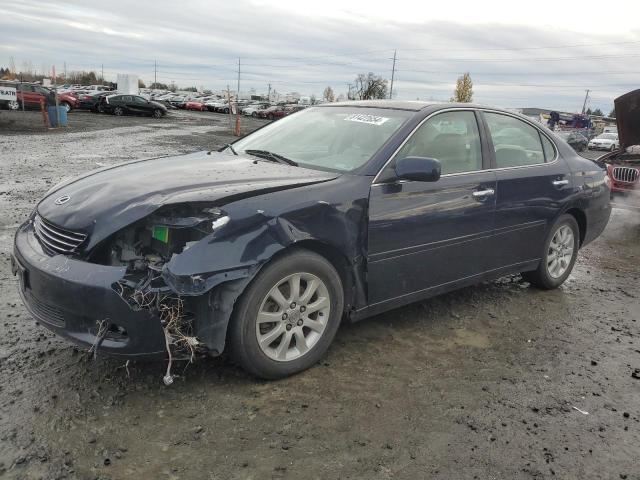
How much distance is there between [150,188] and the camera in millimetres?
3174

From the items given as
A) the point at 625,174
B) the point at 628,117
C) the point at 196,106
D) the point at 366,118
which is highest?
the point at 628,117

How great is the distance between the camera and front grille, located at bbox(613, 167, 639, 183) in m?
9.84

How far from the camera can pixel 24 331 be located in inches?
148

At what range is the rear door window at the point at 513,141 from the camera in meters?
4.55

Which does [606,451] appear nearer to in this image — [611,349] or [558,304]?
[611,349]

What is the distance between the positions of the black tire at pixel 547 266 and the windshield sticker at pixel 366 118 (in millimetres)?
2001

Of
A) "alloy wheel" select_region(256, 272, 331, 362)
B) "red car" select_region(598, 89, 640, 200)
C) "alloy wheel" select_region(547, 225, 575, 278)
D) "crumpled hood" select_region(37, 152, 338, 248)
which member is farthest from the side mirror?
"red car" select_region(598, 89, 640, 200)

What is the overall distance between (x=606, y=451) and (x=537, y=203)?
95.7 inches

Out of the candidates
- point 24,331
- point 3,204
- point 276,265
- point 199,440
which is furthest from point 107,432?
point 3,204

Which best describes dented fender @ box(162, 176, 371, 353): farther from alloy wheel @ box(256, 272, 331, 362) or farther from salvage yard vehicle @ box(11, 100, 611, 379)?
alloy wheel @ box(256, 272, 331, 362)

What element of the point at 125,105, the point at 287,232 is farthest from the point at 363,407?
the point at 125,105

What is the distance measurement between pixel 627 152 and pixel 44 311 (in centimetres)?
1105

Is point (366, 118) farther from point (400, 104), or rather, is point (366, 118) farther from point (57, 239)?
point (57, 239)

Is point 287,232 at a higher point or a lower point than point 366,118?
lower
